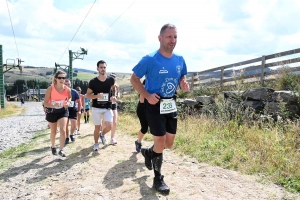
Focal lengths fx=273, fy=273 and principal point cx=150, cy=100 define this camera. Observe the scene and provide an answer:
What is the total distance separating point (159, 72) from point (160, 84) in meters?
0.16

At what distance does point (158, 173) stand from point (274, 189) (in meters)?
1.58

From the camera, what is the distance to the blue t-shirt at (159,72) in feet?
→ 11.4

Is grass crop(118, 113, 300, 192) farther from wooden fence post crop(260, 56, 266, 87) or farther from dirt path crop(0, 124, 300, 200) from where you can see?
wooden fence post crop(260, 56, 266, 87)

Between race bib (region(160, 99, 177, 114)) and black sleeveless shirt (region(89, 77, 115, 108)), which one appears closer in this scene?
race bib (region(160, 99, 177, 114))

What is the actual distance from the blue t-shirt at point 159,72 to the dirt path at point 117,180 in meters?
1.36

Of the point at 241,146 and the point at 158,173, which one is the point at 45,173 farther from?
the point at 241,146

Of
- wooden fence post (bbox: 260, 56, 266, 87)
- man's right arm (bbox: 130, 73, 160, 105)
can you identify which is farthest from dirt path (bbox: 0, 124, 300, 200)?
wooden fence post (bbox: 260, 56, 266, 87)

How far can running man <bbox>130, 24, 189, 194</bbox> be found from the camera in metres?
3.49

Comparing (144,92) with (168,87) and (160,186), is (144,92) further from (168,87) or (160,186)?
(160,186)

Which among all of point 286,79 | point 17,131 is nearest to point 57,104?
point 286,79

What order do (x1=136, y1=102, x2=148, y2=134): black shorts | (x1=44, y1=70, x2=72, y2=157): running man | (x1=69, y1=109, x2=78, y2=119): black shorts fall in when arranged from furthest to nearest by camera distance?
(x1=69, y1=109, x2=78, y2=119): black shorts, (x1=44, y1=70, x2=72, y2=157): running man, (x1=136, y1=102, x2=148, y2=134): black shorts

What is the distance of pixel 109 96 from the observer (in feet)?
20.5

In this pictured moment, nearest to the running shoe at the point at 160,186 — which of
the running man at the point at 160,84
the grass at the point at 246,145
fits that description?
the running man at the point at 160,84

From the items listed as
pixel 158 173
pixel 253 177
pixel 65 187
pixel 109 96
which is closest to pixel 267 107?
pixel 253 177
